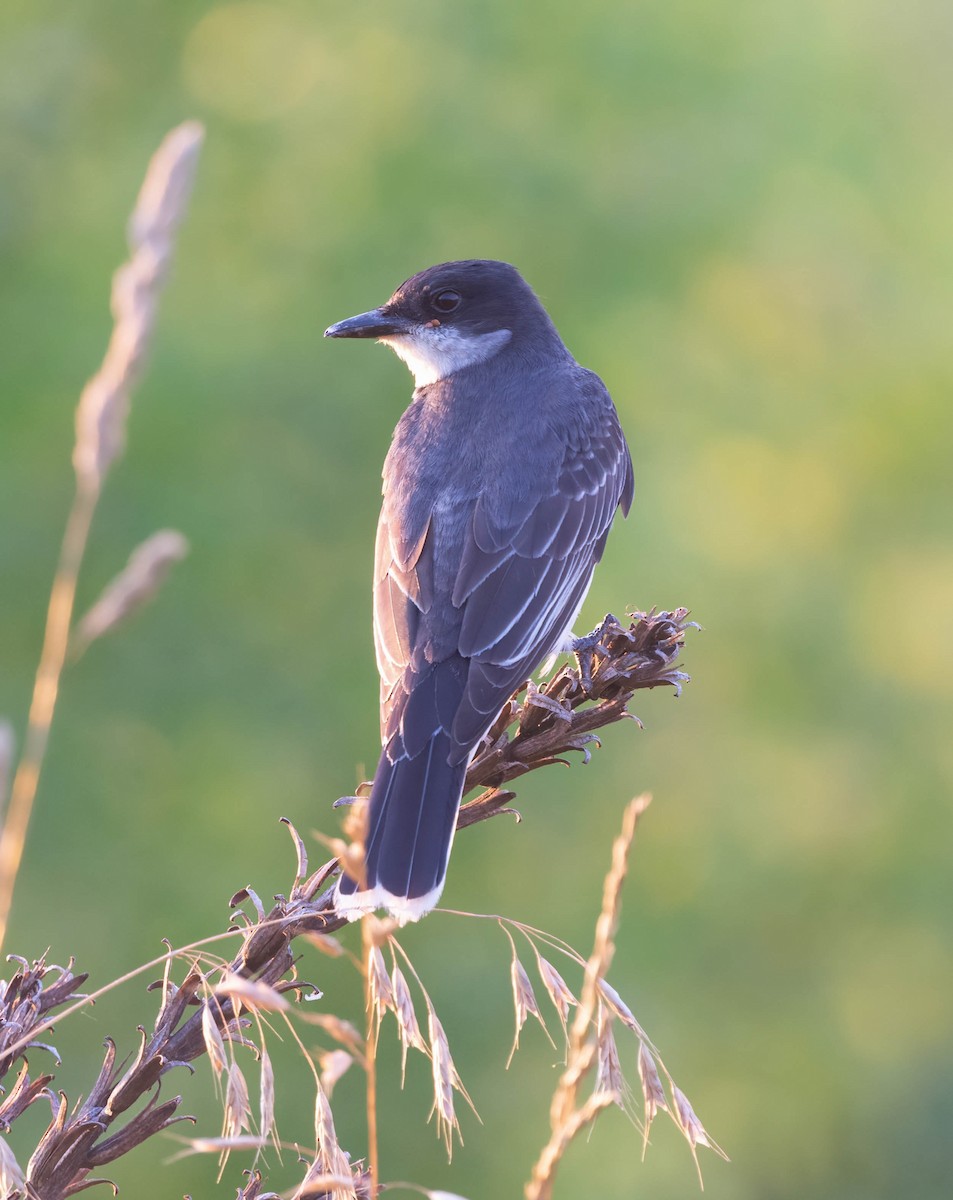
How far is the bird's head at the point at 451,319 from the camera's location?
186 inches

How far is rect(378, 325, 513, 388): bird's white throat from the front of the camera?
472 centimetres

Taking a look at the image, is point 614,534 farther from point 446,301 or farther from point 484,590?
point 484,590

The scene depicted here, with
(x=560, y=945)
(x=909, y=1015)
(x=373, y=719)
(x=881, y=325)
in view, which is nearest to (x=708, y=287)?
(x=881, y=325)

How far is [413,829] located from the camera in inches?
111

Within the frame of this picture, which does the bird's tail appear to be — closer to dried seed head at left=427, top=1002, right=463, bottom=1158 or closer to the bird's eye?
dried seed head at left=427, top=1002, right=463, bottom=1158

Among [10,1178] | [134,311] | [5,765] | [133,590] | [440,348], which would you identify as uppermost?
[440,348]

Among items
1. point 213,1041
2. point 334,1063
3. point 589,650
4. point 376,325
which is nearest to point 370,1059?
point 334,1063

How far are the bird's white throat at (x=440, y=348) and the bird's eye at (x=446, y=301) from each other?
0.08 m

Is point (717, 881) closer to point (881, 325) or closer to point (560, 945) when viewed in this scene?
point (881, 325)

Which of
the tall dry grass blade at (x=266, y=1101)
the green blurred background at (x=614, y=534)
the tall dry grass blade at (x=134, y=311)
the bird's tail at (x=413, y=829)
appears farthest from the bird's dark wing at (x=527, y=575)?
the green blurred background at (x=614, y=534)

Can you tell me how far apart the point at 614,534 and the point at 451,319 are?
4182 millimetres

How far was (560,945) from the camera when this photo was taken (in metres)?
1.73

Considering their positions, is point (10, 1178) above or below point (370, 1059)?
below

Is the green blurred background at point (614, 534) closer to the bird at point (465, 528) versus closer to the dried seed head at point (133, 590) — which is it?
the bird at point (465, 528)
